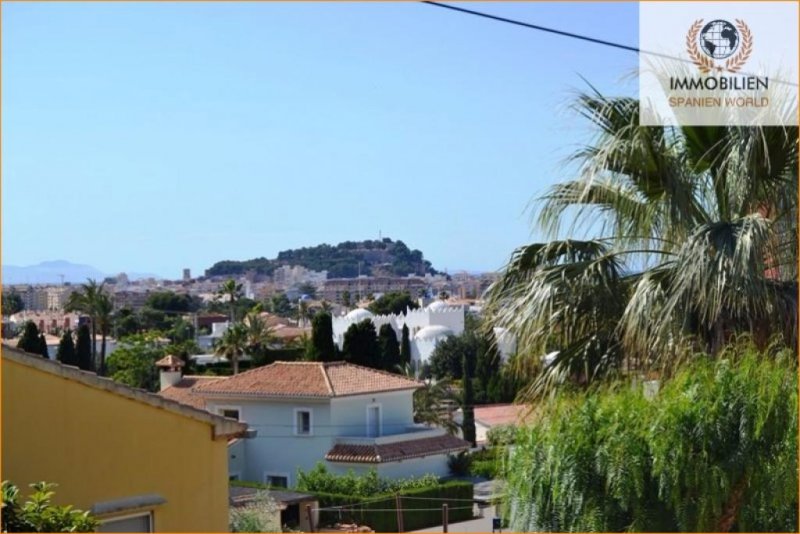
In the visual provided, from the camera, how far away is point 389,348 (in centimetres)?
1805

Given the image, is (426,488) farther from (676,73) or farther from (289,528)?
(676,73)

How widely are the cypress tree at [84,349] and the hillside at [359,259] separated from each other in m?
4.10

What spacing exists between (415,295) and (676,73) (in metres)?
13.3

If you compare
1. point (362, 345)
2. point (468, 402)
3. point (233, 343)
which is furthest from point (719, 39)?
point (233, 343)

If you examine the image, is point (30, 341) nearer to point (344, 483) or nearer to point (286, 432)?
point (286, 432)

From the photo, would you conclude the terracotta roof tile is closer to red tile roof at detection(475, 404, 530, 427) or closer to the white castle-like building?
the white castle-like building

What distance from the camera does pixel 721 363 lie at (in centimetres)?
566

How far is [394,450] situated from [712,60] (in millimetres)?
9990

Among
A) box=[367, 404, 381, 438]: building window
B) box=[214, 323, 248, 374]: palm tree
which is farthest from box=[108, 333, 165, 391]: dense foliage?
box=[367, 404, 381, 438]: building window

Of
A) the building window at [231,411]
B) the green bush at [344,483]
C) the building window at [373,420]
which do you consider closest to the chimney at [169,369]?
the building window at [373,420]

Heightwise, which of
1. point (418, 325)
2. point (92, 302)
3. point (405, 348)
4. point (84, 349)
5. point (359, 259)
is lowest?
point (405, 348)

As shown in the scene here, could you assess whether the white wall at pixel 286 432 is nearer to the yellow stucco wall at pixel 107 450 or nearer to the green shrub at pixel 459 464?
the green shrub at pixel 459 464

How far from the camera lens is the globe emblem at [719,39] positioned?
5891 millimetres

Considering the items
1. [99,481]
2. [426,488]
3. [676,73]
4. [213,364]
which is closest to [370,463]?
[426,488]
